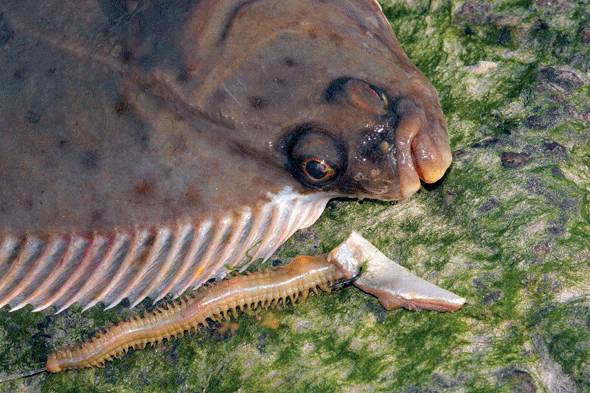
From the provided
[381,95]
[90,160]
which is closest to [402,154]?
[381,95]

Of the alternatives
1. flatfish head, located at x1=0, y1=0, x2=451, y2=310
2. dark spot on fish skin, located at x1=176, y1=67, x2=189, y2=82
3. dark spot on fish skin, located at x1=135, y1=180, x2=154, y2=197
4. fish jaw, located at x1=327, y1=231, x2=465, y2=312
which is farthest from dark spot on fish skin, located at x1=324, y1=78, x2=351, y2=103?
dark spot on fish skin, located at x1=135, y1=180, x2=154, y2=197

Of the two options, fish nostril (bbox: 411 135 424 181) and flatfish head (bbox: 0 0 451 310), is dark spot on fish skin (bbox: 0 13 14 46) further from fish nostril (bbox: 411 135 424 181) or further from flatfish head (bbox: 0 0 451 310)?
fish nostril (bbox: 411 135 424 181)

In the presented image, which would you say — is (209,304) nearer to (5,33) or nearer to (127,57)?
(127,57)

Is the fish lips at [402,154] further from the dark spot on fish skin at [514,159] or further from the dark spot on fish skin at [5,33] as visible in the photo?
the dark spot on fish skin at [5,33]

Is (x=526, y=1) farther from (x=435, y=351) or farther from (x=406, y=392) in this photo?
(x=406, y=392)

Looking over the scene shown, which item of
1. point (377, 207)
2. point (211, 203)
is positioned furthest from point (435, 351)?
point (211, 203)

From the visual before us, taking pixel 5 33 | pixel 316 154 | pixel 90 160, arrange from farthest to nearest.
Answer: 1. pixel 5 33
2. pixel 90 160
3. pixel 316 154
